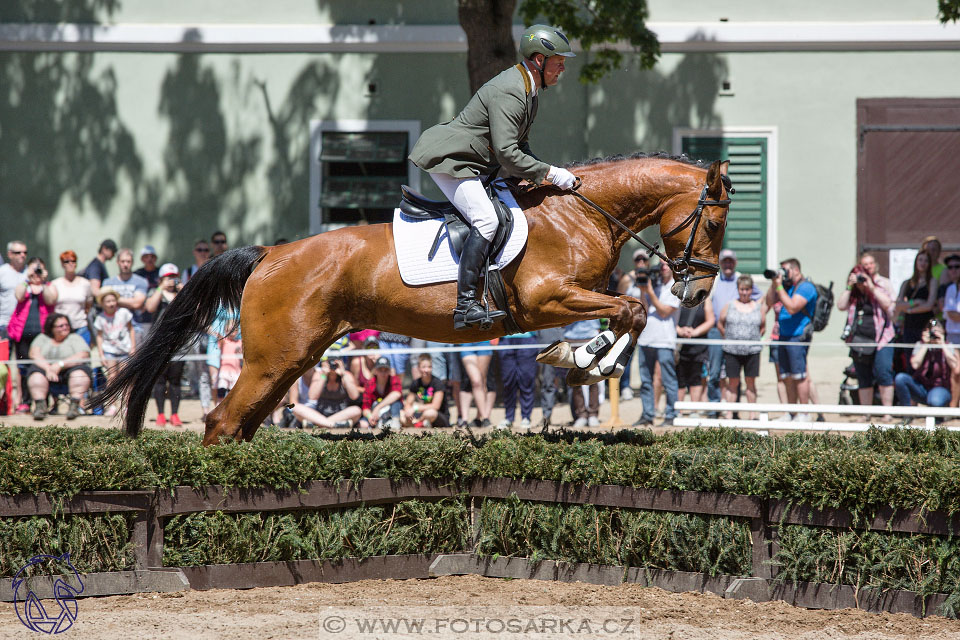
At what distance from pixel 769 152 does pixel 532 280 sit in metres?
10.0

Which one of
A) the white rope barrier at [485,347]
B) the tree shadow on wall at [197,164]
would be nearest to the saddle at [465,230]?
the white rope barrier at [485,347]

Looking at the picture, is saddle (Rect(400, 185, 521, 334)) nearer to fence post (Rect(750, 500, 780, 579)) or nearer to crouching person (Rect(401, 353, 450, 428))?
fence post (Rect(750, 500, 780, 579))

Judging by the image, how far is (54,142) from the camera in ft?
50.4

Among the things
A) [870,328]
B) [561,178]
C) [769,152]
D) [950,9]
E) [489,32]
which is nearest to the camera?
[561,178]

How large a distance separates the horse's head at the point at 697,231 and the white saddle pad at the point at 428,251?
0.87 metres

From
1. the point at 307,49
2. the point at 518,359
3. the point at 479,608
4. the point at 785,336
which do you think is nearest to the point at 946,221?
the point at 785,336

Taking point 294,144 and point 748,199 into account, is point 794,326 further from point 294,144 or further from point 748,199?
A: point 294,144

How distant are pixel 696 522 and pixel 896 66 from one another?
11519 millimetres

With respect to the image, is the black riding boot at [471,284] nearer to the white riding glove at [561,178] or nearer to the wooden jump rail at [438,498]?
the white riding glove at [561,178]

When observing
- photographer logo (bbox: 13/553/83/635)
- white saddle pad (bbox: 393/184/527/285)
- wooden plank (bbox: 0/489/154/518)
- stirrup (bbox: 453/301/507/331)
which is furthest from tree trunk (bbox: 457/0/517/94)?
photographer logo (bbox: 13/553/83/635)

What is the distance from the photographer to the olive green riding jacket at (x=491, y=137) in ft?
19.1

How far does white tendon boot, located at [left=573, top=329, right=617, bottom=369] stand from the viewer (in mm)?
5848

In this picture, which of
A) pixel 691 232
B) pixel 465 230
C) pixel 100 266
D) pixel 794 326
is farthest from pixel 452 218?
pixel 100 266

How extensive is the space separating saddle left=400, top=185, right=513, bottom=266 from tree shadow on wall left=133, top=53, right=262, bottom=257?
966 centimetres
